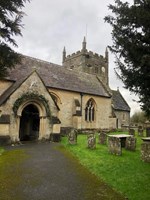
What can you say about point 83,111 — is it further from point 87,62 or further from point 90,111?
point 87,62

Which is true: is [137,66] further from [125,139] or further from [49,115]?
[49,115]

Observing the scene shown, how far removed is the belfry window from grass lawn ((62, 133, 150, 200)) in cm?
1473

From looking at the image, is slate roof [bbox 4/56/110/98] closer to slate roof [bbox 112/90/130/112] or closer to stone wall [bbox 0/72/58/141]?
stone wall [bbox 0/72/58/141]

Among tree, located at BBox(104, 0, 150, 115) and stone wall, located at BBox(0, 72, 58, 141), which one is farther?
stone wall, located at BBox(0, 72, 58, 141)

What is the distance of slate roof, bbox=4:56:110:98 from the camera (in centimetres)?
2383

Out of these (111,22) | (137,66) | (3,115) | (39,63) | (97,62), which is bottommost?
(3,115)

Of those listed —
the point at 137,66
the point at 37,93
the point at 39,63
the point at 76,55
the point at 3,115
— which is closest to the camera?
the point at 137,66

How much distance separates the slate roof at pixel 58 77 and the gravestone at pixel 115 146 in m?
A: 12.2

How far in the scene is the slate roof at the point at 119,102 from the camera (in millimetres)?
39875

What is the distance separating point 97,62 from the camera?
165 feet

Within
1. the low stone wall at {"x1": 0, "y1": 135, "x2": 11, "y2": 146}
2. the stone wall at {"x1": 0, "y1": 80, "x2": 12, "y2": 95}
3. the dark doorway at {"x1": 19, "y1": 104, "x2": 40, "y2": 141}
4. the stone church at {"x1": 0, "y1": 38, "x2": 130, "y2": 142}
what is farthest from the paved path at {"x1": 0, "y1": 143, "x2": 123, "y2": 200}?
the dark doorway at {"x1": 19, "y1": 104, "x2": 40, "y2": 141}

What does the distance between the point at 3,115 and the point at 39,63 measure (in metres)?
11.1

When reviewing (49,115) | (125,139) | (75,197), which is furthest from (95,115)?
(75,197)

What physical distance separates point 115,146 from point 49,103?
8954mm
